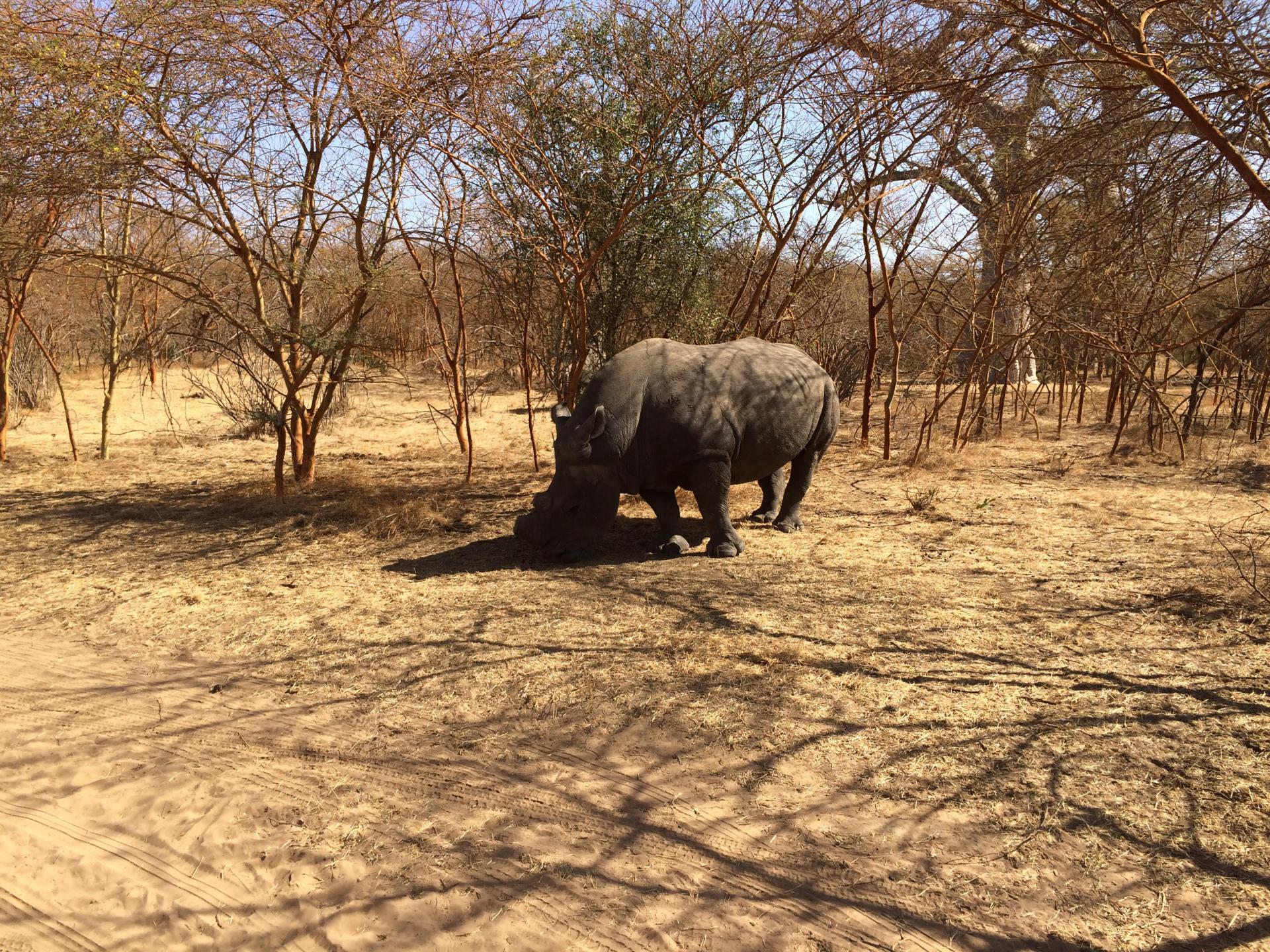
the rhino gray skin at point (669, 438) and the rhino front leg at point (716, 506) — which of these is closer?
the rhino gray skin at point (669, 438)

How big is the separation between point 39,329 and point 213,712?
15.4 m

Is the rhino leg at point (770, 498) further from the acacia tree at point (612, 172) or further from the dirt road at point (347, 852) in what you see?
the dirt road at point (347, 852)

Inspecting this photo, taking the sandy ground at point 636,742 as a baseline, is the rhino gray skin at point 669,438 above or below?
above

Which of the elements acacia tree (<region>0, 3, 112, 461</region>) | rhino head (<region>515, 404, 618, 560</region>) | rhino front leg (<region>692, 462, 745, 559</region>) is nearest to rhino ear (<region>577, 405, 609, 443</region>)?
rhino head (<region>515, 404, 618, 560</region>)

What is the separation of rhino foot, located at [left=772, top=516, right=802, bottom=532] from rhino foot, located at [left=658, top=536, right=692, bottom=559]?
1.28 meters

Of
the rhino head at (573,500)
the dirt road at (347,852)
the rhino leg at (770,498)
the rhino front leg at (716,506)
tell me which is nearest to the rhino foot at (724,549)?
the rhino front leg at (716,506)

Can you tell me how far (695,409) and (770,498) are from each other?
1915 mm

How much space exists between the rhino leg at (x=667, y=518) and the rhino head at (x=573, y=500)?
21.3 inches

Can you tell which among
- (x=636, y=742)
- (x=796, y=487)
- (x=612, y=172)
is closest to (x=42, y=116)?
(x=612, y=172)

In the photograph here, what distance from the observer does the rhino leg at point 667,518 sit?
7004mm

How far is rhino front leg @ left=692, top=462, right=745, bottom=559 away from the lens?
6750mm

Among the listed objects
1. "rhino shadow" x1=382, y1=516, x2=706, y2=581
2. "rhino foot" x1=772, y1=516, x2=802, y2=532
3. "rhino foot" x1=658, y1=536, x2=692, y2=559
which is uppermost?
"rhino foot" x1=772, y1=516, x2=802, y2=532

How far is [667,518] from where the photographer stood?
7.13 meters

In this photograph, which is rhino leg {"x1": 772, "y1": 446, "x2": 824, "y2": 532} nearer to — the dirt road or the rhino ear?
the rhino ear
